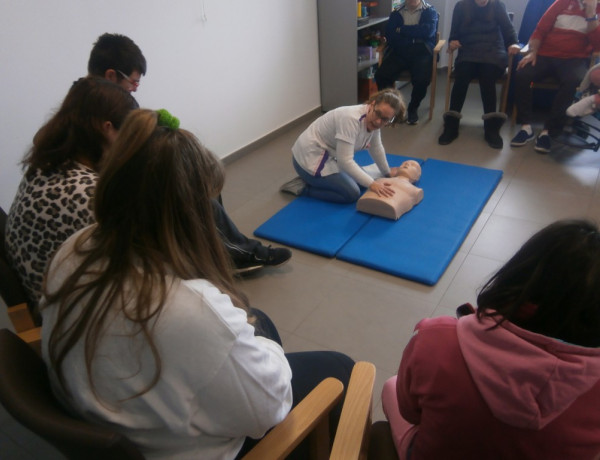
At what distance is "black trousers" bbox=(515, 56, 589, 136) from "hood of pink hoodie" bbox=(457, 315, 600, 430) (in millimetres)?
3254

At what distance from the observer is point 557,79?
3506 mm

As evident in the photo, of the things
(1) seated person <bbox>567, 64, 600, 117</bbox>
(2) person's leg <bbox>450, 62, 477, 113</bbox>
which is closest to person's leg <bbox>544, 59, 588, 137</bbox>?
(1) seated person <bbox>567, 64, 600, 117</bbox>

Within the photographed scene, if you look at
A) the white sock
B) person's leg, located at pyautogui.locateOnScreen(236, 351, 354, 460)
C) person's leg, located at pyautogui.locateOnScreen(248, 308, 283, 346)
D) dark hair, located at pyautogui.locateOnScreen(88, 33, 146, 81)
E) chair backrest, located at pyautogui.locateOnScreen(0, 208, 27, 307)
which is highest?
dark hair, located at pyautogui.locateOnScreen(88, 33, 146, 81)

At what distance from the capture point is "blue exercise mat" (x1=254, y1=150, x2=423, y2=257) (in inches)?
98.0

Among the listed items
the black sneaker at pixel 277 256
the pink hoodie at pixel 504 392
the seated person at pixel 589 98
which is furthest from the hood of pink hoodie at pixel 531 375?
the seated person at pixel 589 98

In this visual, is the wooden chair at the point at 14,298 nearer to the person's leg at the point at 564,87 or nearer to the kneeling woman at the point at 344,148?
the kneeling woman at the point at 344,148

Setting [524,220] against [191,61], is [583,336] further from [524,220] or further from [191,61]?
[191,61]

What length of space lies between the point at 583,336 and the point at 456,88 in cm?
348

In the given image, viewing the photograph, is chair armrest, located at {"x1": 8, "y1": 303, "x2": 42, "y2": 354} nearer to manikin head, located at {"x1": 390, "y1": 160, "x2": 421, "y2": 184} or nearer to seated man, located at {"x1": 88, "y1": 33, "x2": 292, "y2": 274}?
seated man, located at {"x1": 88, "y1": 33, "x2": 292, "y2": 274}

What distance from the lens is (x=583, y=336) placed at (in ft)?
2.35

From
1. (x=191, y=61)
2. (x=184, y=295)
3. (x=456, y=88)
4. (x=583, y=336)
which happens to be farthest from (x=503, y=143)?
(x=184, y=295)

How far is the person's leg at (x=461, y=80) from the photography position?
12.3 feet

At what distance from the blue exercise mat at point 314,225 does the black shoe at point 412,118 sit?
1656 millimetres

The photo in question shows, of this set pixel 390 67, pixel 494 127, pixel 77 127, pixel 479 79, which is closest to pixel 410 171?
pixel 494 127
